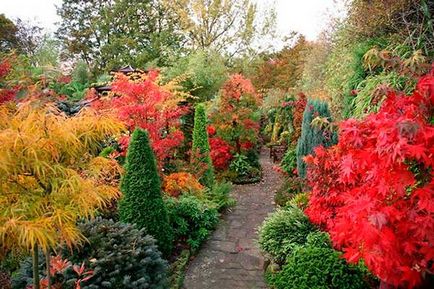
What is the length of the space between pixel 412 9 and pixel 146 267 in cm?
651

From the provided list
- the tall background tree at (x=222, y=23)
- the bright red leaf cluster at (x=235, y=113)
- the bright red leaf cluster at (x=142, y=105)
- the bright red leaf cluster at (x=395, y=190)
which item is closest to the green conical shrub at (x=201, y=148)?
the bright red leaf cluster at (x=142, y=105)

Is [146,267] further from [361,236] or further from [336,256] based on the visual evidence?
[361,236]

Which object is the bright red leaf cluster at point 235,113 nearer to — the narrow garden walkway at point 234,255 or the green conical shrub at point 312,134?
the narrow garden walkway at point 234,255

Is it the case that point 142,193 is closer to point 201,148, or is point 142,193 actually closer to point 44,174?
point 44,174

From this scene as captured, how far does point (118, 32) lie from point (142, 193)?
61.4ft

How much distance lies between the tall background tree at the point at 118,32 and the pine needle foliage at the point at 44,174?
1428cm

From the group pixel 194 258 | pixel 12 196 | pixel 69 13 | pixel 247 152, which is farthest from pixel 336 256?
pixel 69 13

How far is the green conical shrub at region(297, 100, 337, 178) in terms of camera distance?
26.7 ft

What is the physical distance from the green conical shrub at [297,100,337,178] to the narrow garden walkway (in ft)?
5.65

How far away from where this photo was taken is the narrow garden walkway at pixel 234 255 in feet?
18.4

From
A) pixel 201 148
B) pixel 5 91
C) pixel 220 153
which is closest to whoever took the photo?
pixel 5 91

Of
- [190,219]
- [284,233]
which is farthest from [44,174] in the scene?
[190,219]

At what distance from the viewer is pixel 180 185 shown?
818cm

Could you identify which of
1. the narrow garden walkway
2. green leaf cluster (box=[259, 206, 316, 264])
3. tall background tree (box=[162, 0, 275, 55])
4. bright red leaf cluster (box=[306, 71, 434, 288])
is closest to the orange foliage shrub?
the narrow garden walkway
